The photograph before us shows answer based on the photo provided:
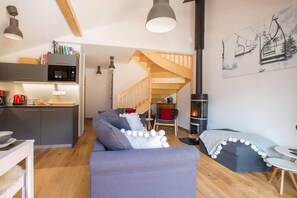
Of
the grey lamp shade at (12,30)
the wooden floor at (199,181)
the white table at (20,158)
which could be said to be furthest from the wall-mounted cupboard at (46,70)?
the white table at (20,158)

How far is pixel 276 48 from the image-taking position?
2557 millimetres

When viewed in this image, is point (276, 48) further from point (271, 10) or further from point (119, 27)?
point (119, 27)

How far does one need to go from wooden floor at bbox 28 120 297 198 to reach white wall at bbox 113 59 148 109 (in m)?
3.80

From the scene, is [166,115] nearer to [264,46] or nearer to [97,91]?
[264,46]

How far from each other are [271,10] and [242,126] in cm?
200

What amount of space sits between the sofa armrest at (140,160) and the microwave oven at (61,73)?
2742mm

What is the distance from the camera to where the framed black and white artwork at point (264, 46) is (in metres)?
2.36

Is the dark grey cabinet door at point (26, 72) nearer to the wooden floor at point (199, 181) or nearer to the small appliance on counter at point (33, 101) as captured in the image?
the small appliance on counter at point (33, 101)

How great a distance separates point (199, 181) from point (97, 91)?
5807mm

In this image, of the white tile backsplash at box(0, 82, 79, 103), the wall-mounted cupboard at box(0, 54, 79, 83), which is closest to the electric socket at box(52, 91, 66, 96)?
the white tile backsplash at box(0, 82, 79, 103)

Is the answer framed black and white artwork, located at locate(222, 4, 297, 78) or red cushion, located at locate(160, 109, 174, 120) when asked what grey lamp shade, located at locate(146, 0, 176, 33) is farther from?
red cushion, located at locate(160, 109, 174, 120)

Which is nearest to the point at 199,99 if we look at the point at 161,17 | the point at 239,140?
the point at 239,140

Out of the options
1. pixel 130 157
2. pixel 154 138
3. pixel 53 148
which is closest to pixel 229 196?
pixel 154 138

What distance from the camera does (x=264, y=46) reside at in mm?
2756
